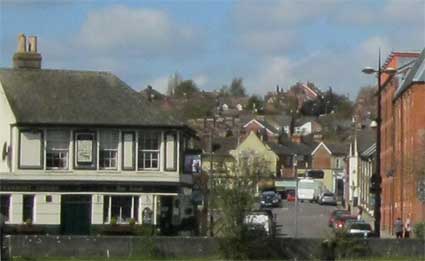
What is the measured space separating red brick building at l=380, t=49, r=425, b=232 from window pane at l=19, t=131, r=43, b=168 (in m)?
19.6

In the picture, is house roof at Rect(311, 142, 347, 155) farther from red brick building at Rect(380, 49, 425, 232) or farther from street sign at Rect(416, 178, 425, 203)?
street sign at Rect(416, 178, 425, 203)

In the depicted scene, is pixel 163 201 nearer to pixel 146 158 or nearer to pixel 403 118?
pixel 146 158

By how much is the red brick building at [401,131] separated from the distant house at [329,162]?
56.3 m

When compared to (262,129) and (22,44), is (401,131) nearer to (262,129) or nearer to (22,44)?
(22,44)

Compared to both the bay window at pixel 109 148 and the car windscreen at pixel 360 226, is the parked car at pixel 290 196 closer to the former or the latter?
the car windscreen at pixel 360 226

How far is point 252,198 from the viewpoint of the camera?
43.3 metres

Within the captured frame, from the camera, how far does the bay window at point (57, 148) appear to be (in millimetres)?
62031

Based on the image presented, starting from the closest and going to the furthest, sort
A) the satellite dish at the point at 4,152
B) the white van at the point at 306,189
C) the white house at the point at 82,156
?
the white house at the point at 82,156, the satellite dish at the point at 4,152, the white van at the point at 306,189

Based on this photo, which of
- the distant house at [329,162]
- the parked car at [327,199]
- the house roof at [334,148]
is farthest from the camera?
the house roof at [334,148]

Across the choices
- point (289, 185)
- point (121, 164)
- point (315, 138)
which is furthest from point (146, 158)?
point (315, 138)

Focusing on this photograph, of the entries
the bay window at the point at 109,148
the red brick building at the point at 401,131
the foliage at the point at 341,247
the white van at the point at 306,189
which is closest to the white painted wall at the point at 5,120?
the bay window at the point at 109,148

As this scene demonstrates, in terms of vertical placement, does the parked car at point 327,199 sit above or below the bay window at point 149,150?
below

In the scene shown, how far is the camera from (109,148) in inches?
2489

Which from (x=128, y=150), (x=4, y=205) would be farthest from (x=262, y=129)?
(x=4, y=205)
